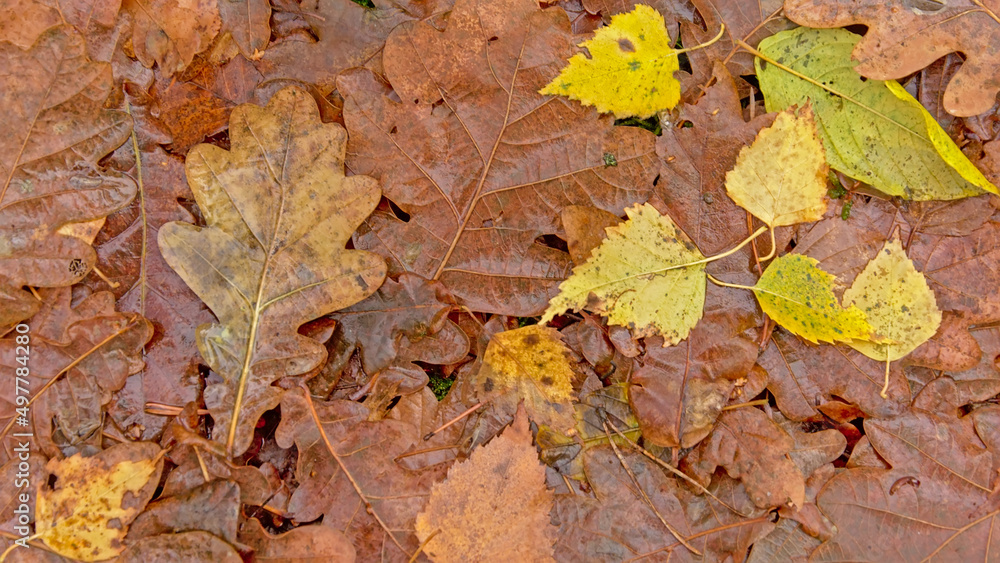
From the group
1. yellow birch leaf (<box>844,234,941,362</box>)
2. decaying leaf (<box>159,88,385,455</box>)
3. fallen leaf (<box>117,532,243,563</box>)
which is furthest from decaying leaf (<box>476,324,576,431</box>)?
yellow birch leaf (<box>844,234,941,362</box>)

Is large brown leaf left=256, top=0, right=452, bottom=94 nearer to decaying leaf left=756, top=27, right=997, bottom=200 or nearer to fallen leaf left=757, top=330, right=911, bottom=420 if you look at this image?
decaying leaf left=756, top=27, right=997, bottom=200

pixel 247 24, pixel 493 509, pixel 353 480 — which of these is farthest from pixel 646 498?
pixel 247 24

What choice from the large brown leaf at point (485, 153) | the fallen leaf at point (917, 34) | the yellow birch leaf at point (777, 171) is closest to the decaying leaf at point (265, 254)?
the large brown leaf at point (485, 153)

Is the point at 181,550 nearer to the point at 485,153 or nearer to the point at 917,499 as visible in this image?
the point at 485,153

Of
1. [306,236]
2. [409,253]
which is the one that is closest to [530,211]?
[409,253]

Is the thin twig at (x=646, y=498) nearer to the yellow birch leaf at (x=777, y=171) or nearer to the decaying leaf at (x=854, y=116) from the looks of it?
the yellow birch leaf at (x=777, y=171)
